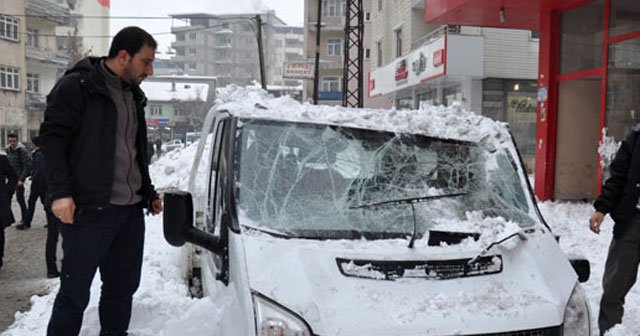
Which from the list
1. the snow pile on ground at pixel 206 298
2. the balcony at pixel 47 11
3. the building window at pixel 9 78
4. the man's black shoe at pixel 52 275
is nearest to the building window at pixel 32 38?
the balcony at pixel 47 11

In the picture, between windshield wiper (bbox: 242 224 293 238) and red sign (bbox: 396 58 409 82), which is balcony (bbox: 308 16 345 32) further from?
windshield wiper (bbox: 242 224 293 238)

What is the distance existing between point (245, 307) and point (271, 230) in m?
0.47

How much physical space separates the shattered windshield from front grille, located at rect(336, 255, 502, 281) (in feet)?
0.89

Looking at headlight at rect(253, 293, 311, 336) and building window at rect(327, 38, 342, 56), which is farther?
building window at rect(327, 38, 342, 56)

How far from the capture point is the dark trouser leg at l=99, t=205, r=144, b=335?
11.1 ft

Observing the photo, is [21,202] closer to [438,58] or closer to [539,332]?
[539,332]

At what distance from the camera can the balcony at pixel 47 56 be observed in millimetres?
40834

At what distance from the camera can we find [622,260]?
3.86 m

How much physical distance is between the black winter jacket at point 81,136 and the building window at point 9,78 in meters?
38.1

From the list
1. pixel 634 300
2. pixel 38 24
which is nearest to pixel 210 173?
pixel 634 300

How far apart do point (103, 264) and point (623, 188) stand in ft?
11.6

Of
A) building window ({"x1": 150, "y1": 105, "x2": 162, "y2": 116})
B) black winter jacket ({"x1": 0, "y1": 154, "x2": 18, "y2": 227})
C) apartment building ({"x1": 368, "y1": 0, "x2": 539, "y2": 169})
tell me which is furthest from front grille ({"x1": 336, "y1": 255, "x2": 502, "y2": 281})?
building window ({"x1": 150, "y1": 105, "x2": 162, "y2": 116})

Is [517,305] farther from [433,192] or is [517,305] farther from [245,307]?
[245,307]

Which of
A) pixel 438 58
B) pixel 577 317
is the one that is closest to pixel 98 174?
pixel 577 317
